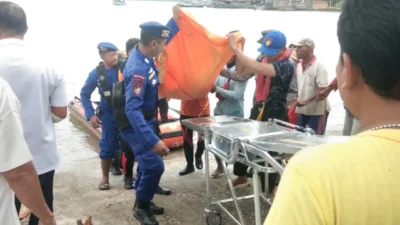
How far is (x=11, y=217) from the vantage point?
5.31 ft

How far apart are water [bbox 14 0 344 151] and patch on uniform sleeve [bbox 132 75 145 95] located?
0.59 meters

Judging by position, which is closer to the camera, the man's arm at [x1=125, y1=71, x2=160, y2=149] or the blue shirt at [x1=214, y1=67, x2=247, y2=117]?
the man's arm at [x1=125, y1=71, x2=160, y2=149]

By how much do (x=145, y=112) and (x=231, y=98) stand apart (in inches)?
49.8

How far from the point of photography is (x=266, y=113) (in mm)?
3938

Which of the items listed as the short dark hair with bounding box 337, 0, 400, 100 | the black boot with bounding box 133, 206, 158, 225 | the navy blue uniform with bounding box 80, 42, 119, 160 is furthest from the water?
the black boot with bounding box 133, 206, 158, 225

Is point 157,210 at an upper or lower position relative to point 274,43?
lower

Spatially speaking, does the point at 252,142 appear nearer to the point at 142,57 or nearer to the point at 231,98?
the point at 142,57

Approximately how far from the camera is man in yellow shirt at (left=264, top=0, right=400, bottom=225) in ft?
2.31

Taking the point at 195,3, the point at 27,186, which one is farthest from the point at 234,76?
the point at 195,3

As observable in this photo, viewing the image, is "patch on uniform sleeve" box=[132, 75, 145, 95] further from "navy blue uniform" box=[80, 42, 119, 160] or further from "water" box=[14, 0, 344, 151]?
"navy blue uniform" box=[80, 42, 119, 160]

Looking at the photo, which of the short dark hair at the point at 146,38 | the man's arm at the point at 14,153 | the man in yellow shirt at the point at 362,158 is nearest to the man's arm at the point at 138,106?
the short dark hair at the point at 146,38

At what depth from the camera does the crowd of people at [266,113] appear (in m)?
0.71

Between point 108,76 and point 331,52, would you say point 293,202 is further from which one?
point 331,52

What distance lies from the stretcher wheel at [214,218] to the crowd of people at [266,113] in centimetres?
50
